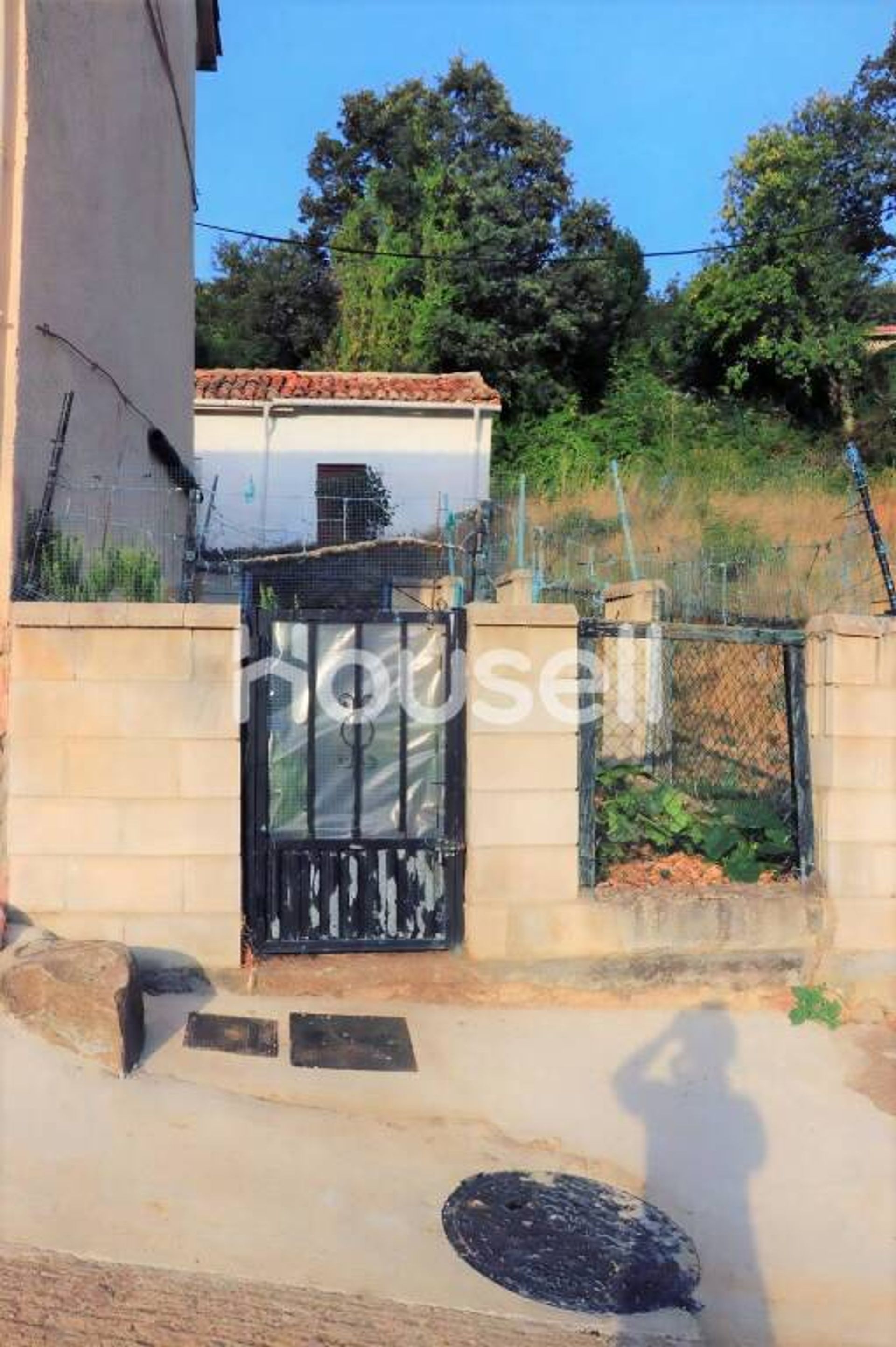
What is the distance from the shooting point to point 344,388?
19.0 meters

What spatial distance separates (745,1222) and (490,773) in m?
2.18

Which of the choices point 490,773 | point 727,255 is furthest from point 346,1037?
point 727,255

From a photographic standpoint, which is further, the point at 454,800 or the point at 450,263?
the point at 450,263

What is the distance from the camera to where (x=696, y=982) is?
4875 millimetres

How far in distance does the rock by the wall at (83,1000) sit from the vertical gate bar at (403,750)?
1.45 meters

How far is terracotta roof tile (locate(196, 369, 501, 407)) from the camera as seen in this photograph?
61.3 feet

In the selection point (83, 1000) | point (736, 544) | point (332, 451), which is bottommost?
point (83, 1000)

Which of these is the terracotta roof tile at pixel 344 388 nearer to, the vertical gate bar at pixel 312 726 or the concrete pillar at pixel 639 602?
the concrete pillar at pixel 639 602

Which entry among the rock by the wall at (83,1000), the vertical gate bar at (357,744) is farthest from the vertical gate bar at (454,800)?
the rock by the wall at (83,1000)

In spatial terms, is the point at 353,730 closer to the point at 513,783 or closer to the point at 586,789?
the point at 513,783

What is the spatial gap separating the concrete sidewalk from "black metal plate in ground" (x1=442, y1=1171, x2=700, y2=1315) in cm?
6

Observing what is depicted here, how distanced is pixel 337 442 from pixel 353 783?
49.6ft

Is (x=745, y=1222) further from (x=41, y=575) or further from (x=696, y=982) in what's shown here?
(x=41, y=575)

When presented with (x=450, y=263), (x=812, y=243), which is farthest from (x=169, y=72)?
(x=812, y=243)
